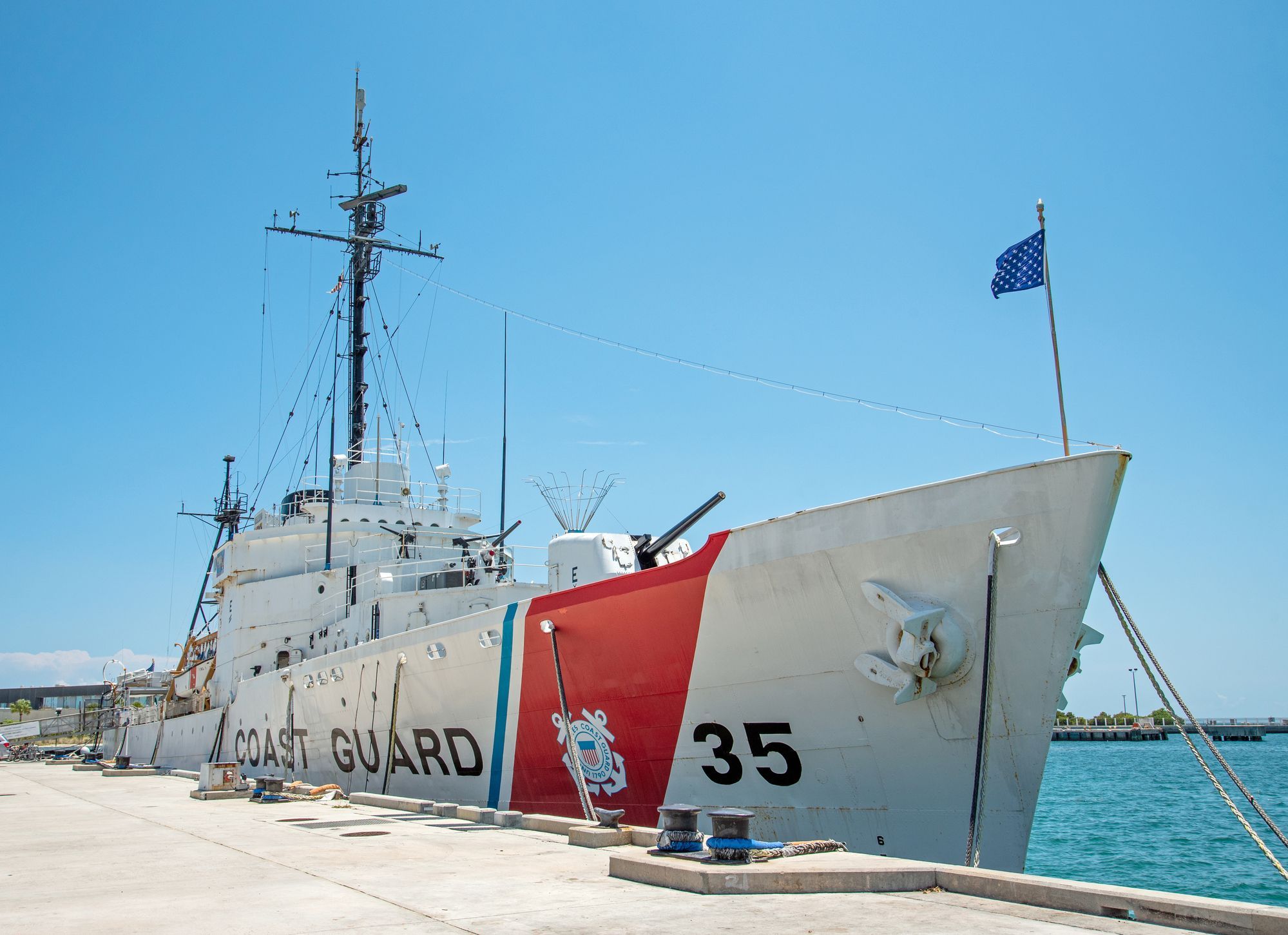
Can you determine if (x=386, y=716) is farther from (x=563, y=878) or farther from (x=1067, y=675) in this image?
(x=1067, y=675)

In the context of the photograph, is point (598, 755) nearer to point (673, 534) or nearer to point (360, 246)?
point (673, 534)

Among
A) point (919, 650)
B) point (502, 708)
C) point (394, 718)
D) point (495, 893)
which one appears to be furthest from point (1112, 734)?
point (495, 893)

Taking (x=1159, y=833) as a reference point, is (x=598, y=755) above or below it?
above

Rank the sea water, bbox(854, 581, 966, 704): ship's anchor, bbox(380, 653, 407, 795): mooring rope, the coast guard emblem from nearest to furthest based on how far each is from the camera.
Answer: bbox(854, 581, 966, 704): ship's anchor
the coast guard emblem
bbox(380, 653, 407, 795): mooring rope
the sea water

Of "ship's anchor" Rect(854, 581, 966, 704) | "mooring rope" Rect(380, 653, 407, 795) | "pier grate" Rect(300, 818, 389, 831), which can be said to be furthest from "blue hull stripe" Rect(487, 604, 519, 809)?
"ship's anchor" Rect(854, 581, 966, 704)

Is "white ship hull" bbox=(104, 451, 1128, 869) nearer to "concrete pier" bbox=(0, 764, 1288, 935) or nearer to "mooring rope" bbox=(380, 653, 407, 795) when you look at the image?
"concrete pier" bbox=(0, 764, 1288, 935)

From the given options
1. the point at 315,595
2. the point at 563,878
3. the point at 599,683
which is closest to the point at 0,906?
the point at 563,878

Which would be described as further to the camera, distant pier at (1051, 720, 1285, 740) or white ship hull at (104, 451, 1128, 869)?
distant pier at (1051, 720, 1285, 740)

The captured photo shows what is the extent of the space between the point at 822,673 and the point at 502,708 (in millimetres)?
4688

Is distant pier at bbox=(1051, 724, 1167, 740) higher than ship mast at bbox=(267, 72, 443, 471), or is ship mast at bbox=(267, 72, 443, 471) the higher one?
ship mast at bbox=(267, 72, 443, 471)

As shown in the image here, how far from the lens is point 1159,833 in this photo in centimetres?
2005

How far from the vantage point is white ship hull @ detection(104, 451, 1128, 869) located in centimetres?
699

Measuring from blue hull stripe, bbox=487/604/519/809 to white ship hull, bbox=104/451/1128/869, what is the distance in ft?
0.08

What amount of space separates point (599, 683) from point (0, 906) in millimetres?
5218
